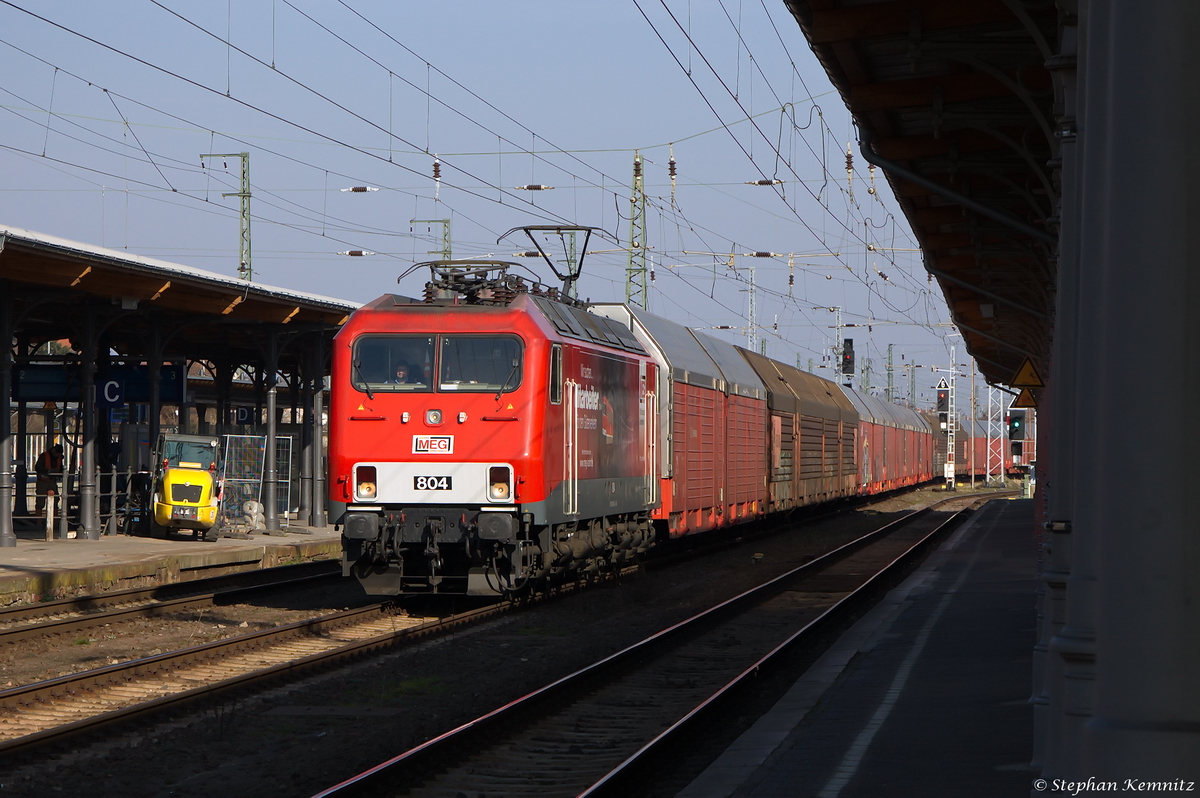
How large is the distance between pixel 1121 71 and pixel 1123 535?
1030 mm

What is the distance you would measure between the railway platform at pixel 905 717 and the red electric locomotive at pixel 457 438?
3597 millimetres

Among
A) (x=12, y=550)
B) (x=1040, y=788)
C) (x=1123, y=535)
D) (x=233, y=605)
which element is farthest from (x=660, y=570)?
(x=1123, y=535)

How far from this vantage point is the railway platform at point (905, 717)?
21.4 feet

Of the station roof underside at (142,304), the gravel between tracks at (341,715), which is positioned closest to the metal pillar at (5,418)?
the station roof underside at (142,304)

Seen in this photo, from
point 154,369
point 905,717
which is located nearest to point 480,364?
point 905,717

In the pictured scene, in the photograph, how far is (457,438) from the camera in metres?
13.9

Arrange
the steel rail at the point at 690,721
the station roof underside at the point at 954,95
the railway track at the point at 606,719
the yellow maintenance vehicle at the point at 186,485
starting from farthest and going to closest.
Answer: the yellow maintenance vehicle at the point at 186,485 < the station roof underside at the point at 954,95 < the railway track at the point at 606,719 < the steel rail at the point at 690,721

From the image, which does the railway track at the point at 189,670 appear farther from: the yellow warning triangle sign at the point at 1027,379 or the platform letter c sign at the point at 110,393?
the platform letter c sign at the point at 110,393

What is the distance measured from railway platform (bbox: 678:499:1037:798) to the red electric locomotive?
3.60 metres

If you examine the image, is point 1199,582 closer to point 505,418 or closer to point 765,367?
point 505,418

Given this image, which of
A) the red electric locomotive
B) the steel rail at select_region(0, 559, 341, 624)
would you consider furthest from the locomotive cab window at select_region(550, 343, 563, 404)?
the steel rail at select_region(0, 559, 341, 624)

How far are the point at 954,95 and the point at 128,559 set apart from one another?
1392cm

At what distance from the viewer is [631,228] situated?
31.6 m

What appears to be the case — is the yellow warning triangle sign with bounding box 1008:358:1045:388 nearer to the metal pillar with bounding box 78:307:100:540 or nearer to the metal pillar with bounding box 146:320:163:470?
the metal pillar with bounding box 78:307:100:540
